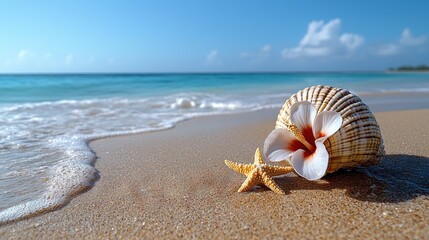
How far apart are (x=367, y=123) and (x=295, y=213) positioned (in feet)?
2.78

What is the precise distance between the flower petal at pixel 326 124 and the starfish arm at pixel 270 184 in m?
0.47

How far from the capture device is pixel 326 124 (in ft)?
7.22

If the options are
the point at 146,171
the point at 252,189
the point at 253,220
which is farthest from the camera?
the point at 146,171

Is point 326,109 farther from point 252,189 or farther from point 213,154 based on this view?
point 213,154

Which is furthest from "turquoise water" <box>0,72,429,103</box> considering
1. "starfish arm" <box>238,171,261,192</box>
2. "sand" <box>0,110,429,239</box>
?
"starfish arm" <box>238,171,261,192</box>

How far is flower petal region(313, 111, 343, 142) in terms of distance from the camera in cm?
214

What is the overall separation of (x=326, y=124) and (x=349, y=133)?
202 millimetres

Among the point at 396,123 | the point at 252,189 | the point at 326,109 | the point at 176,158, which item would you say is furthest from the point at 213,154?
the point at 396,123

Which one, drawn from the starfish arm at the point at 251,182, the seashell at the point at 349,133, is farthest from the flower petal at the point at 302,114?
the starfish arm at the point at 251,182

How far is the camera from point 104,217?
2.21 metres

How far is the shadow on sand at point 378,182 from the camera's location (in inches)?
88.3

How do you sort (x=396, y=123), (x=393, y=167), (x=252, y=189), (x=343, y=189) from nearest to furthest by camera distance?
(x=343, y=189) → (x=252, y=189) → (x=393, y=167) → (x=396, y=123)

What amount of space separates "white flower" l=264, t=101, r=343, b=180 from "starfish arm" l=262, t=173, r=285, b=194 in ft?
0.59

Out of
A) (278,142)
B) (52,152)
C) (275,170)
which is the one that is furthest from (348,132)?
(52,152)
